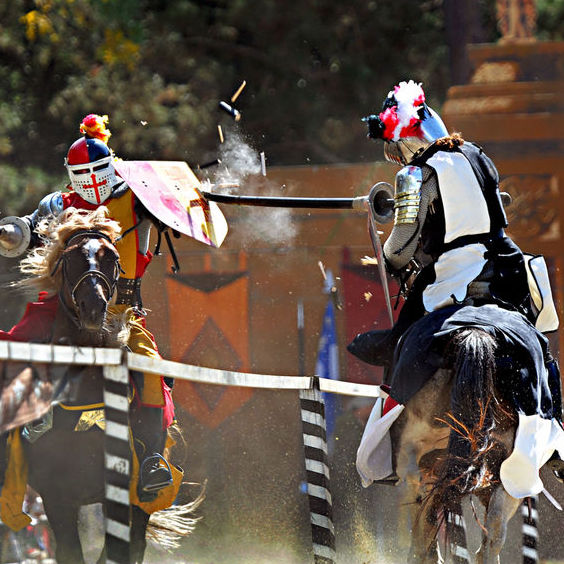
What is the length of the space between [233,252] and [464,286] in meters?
4.52

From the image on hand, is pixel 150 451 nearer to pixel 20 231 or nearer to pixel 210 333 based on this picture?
pixel 20 231

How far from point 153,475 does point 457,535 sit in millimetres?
1371

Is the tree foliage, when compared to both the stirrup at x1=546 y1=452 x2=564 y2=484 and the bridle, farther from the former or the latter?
the stirrup at x1=546 y1=452 x2=564 y2=484

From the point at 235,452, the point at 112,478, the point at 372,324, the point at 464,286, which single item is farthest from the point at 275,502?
the point at 112,478

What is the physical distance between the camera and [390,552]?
7.78 metres

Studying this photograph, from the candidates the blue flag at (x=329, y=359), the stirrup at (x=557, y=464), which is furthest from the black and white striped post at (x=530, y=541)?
the blue flag at (x=329, y=359)

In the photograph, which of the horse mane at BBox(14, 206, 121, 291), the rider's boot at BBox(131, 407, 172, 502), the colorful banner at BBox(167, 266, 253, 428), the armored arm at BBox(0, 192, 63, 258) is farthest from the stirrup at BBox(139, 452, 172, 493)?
the colorful banner at BBox(167, 266, 253, 428)

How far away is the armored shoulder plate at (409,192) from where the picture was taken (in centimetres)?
568

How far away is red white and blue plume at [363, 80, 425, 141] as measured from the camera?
5.91 meters

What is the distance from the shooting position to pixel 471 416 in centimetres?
516

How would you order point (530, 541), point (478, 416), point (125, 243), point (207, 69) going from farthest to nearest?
point (207, 69) → point (530, 541) → point (125, 243) → point (478, 416)

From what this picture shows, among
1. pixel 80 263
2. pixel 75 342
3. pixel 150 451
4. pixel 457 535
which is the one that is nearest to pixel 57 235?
pixel 80 263

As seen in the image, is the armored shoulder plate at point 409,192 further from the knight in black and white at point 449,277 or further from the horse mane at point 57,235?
the horse mane at point 57,235

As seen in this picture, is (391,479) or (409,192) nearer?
(409,192)
